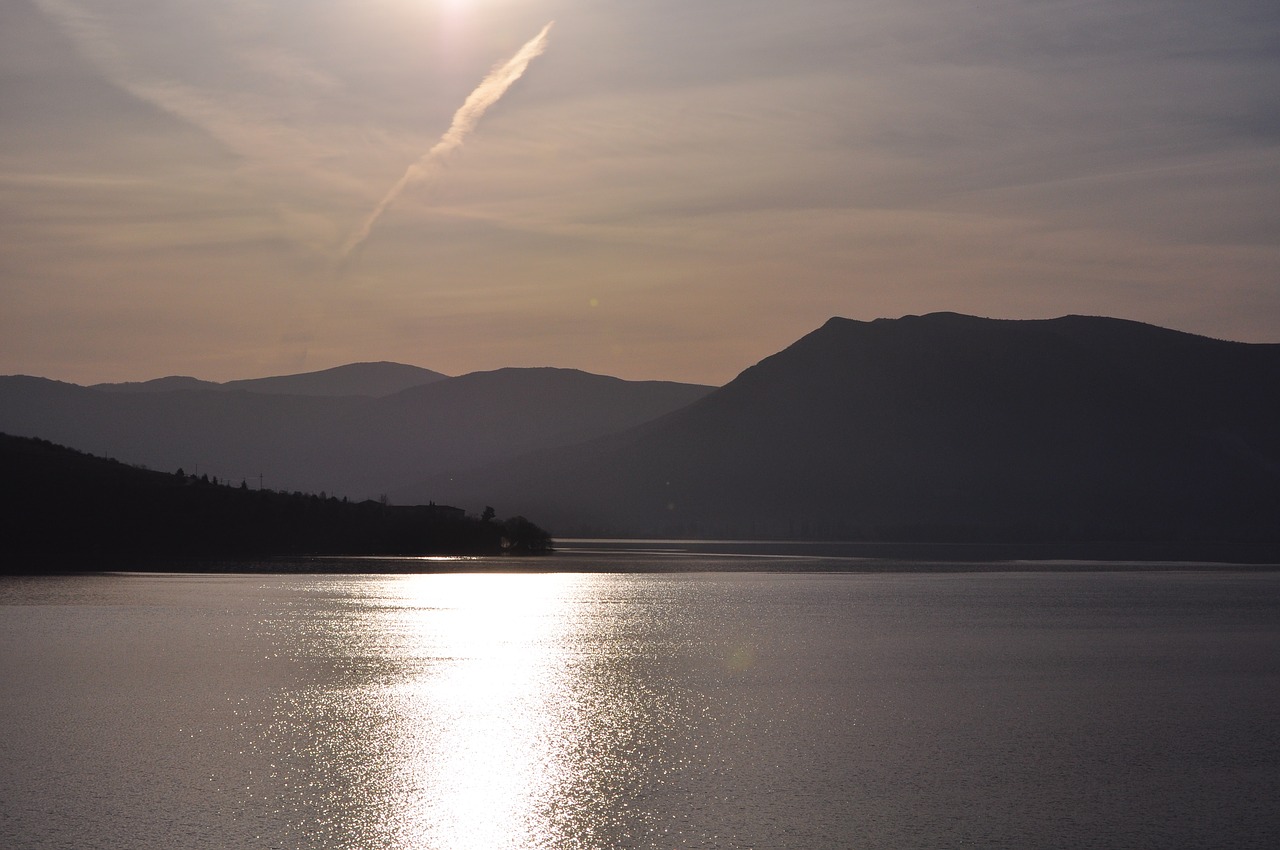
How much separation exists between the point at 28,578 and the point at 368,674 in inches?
2764

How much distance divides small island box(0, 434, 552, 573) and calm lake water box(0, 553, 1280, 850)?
9286 cm

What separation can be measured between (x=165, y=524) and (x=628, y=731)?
153m

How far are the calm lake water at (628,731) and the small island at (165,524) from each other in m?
92.9

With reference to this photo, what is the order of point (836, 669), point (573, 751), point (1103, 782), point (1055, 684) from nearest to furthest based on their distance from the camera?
point (1103, 782), point (573, 751), point (1055, 684), point (836, 669)

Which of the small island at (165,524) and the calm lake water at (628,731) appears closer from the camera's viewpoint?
the calm lake water at (628,731)

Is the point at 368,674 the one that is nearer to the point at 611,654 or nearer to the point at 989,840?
the point at 611,654

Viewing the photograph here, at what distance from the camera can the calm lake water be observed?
27.1m

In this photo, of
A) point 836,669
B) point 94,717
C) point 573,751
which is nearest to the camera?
point 573,751

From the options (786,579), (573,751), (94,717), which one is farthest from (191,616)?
(786,579)

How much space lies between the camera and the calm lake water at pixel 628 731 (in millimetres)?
27125

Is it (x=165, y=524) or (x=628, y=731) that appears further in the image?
(x=165, y=524)

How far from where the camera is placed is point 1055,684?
159 feet

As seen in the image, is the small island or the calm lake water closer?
the calm lake water

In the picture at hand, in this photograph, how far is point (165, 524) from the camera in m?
178
